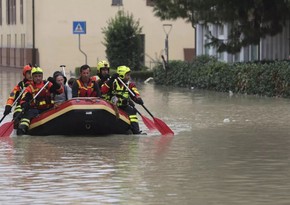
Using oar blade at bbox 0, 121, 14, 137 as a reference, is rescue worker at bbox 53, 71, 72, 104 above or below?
above

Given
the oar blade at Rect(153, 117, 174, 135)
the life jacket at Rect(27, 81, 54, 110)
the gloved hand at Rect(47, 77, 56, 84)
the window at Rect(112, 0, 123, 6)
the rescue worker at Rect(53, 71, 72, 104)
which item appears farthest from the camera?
the window at Rect(112, 0, 123, 6)

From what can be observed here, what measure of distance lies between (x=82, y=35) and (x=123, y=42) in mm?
8831

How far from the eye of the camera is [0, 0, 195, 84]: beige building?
58594 millimetres

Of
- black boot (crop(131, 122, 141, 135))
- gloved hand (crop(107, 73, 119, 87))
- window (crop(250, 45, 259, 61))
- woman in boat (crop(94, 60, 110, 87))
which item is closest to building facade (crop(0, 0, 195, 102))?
window (crop(250, 45, 259, 61))

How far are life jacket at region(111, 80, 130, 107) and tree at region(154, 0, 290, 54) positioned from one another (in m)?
12.5

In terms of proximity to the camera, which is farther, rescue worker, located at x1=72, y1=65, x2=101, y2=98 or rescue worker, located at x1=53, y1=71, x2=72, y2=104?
rescue worker, located at x1=53, y1=71, x2=72, y2=104

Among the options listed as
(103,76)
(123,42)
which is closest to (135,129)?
(103,76)

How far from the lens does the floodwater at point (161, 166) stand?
1095 cm

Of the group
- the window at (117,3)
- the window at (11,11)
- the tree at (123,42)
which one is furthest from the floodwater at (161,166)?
the window at (11,11)

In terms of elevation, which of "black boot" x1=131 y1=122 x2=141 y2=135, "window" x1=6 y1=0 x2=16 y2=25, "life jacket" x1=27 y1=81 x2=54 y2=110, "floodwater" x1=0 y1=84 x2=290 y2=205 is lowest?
"floodwater" x1=0 y1=84 x2=290 y2=205

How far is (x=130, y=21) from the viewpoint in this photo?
51094mm

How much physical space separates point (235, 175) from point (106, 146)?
4.23m

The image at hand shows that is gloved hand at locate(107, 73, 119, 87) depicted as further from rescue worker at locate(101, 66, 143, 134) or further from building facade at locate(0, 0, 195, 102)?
building facade at locate(0, 0, 195, 102)

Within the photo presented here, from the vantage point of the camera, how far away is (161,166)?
44.7 ft
